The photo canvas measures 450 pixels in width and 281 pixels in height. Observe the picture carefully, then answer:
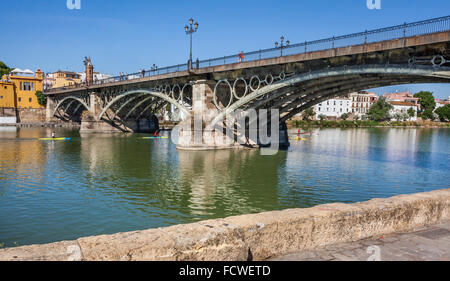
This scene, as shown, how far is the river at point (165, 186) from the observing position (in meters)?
12.0

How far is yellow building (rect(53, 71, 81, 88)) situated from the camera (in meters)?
113

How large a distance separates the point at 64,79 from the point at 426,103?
141524 mm

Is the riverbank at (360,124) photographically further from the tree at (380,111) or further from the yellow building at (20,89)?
the yellow building at (20,89)

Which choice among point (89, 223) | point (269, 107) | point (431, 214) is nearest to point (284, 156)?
point (269, 107)

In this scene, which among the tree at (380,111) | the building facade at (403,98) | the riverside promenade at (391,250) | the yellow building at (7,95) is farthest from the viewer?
the building facade at (403,98)

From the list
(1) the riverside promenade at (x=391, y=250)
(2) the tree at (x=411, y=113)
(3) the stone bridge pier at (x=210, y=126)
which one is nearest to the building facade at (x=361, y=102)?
(2) the tree at (x=411, y=113)

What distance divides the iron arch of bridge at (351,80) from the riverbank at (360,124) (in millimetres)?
68414

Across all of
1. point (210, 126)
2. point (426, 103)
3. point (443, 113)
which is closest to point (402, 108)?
point (426, 103)

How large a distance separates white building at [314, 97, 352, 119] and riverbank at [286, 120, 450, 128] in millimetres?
14418

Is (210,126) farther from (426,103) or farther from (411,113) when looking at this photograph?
(426,103)

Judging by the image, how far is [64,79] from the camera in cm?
11306

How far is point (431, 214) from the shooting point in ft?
22.2
